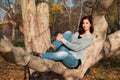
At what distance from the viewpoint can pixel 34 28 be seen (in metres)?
5.52

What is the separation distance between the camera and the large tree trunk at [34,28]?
5418mm

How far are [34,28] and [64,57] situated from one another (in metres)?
1.02

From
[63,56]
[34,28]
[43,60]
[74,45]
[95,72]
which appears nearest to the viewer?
[43,60]

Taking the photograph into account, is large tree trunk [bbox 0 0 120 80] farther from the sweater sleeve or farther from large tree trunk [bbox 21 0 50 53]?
large tree trunk [bbox 21 0 50 53]

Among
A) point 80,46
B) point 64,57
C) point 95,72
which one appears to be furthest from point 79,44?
point 95,72

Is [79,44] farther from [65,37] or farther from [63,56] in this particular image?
[63,56]

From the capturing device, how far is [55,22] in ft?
207

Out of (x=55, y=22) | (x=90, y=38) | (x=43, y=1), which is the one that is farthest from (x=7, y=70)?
(x=55, y=22)

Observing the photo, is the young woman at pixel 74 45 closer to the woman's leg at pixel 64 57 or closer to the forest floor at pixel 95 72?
the woman's leg at pixel 64 57

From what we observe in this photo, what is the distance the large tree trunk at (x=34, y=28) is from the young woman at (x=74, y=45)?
0.48 metres

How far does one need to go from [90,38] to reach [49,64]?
0.85 meters

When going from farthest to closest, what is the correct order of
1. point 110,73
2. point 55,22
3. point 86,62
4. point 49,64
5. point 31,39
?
point 55,22 → point 110,73 → point 31,39 → point 86,62 → point 49,64

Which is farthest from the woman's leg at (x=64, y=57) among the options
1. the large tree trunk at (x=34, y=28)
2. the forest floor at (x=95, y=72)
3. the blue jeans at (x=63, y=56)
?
the forest floor at (x=95, y=72)

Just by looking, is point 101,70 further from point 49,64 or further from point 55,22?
point 55,22
